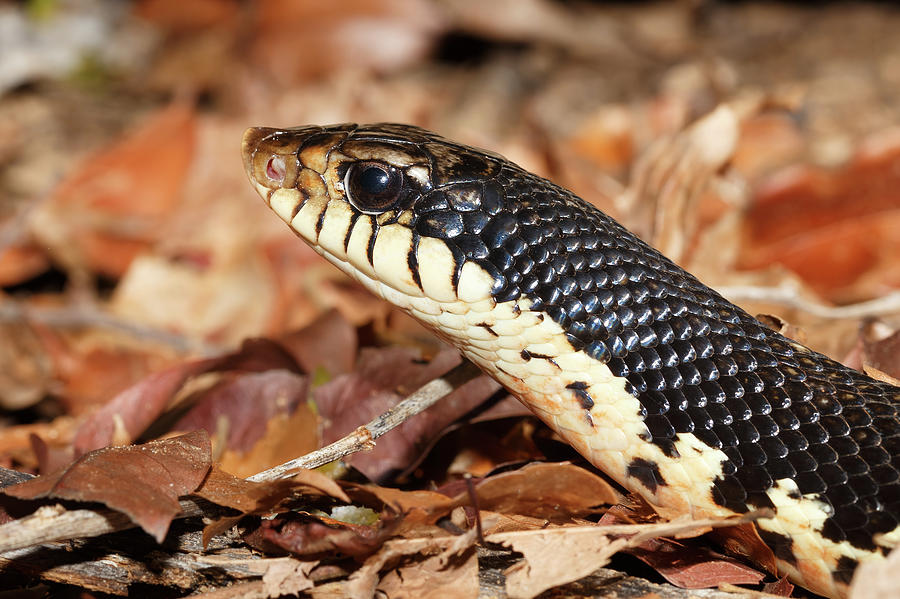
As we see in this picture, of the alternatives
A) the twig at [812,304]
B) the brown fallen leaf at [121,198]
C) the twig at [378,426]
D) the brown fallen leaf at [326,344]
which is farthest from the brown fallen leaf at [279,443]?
the brown fallen leaf at [121,198]

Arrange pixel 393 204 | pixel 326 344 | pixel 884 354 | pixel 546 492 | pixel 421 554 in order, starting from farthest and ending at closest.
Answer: pixel 326 344
pixel 884 354
pixel 393 204
pixel 546 492
pixel 421 554

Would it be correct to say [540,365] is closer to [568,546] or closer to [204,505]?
[568,546]

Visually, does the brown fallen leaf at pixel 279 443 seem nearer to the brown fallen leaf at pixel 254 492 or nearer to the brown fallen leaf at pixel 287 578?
the brown fallen leaf at pixel 254 492

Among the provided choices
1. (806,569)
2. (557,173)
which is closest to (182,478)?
(806,569)

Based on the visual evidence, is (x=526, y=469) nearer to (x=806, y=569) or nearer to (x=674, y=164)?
(x=806, y=569)

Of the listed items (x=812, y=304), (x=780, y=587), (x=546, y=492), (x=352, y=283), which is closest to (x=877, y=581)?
(x=780, y=587)

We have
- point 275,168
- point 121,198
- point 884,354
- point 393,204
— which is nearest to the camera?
point 393,204
